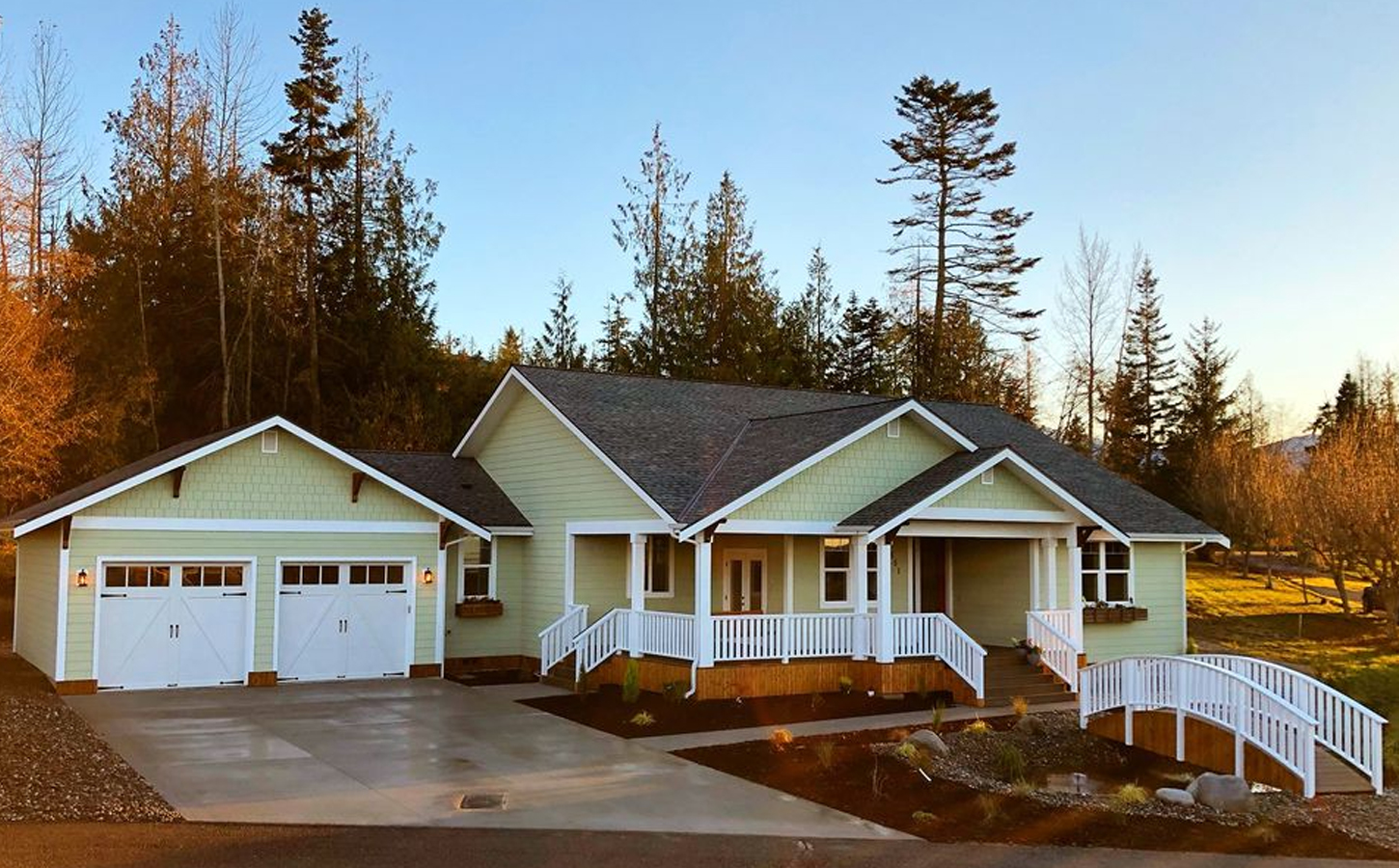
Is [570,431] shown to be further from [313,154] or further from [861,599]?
[313,154]

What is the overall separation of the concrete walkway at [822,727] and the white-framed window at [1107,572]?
4.98 m

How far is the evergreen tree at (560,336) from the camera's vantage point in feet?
145

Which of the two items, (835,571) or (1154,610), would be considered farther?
(1154,610)

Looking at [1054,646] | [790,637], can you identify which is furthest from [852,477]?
[1054,646]

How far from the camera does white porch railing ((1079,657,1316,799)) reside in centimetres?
1237

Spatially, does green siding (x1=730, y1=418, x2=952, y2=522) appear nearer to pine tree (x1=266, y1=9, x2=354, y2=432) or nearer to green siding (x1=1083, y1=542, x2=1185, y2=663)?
green siding (x1=1083, y1=542, x2=1185, y2=663)

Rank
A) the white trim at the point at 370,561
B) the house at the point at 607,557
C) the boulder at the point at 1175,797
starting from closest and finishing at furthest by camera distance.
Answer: the boulder at the point at 1175,797, the house at the point at 607,557, the white trim at the point at 370,561

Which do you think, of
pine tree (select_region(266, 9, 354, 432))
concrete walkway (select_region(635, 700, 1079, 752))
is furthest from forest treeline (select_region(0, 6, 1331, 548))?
concrete walkway (select_region(635, 700, 1079, 752))

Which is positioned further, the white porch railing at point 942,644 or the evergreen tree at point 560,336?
the evergreen tree at point 560,336

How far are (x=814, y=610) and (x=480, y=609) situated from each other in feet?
20.2

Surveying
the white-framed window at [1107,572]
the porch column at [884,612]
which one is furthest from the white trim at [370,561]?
the white-framed window at [1107,572]

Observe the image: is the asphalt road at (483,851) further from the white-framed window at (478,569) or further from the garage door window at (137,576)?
the white-framed window at (478,569)

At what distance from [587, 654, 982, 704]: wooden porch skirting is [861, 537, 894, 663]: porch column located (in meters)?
0.18

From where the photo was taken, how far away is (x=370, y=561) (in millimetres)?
20328
